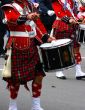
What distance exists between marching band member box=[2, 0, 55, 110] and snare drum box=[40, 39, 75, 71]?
0.12 m

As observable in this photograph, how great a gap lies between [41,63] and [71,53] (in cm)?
37

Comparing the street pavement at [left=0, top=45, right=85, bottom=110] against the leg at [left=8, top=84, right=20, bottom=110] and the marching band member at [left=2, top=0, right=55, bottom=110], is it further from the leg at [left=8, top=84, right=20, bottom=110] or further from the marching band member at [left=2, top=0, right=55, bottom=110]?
the leg at [left=8, top=84, right=20, bottom=110]

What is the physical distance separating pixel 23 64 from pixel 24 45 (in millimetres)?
226

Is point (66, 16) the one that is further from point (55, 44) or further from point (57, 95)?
point (55, 44)

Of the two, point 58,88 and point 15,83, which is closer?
point 15,83

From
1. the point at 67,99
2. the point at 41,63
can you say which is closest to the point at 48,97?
the point at 67,99

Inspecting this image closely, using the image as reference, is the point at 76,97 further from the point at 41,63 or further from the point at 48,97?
the point at 41,63

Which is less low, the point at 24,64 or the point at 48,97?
the point at 24,64

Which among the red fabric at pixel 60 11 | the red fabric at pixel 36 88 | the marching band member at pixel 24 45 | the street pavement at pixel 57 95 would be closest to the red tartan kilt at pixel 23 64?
the marching band member at pixel 24 45

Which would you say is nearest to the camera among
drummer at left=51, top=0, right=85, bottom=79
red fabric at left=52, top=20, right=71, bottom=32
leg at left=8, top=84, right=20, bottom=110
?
leg at left=8, top=84, right=20, bottom=110

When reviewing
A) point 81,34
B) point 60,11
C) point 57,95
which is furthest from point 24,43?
point 81,34

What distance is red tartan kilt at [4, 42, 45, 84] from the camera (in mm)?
5789

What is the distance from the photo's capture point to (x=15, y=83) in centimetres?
586

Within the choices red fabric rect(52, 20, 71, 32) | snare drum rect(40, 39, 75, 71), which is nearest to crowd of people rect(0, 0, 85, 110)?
snare drum rect(40, 39, 75, 71)
